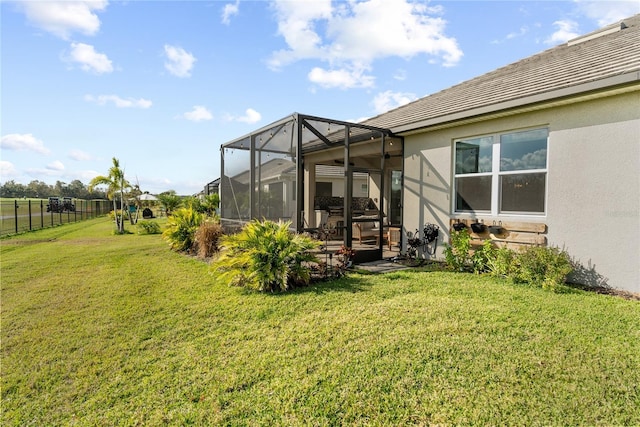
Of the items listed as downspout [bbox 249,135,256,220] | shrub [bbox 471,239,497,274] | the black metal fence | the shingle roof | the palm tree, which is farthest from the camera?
the palm tree

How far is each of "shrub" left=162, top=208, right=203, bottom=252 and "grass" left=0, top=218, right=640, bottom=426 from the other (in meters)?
4.51

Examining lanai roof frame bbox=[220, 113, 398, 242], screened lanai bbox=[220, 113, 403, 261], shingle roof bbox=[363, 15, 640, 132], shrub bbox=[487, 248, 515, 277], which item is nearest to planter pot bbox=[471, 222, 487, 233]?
shrub bbox=[487, 248, 515, 277]

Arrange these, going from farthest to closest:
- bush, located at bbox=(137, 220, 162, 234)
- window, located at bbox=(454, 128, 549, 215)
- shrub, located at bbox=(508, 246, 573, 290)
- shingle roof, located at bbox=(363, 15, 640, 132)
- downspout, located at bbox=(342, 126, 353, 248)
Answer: bush, located at bbox=(137, 220, 162, 234) < downspout, located at bbox=(342, 126, 353, 248) < window, located at bbox=(454, 128, 549, 215) < shingle roof, located at bbox=(363, 15, 640, 132) < shrub, located at bbox=(508, 246, 573, 290)

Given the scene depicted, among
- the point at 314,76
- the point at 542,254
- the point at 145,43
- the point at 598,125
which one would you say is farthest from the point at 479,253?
the point at 145,43

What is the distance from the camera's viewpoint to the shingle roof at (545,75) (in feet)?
16.5

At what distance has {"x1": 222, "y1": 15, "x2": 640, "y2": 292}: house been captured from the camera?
466 centimetres

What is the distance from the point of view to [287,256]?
209 inches

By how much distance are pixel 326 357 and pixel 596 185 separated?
5.01 m

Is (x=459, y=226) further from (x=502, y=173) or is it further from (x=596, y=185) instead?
(x=596, y=185)

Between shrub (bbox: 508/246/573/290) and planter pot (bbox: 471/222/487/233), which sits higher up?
planter pot (bbox: 471/222/487/233)

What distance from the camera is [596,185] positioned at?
191 inches

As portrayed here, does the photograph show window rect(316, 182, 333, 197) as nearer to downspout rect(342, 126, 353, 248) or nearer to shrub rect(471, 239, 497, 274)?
downspout rect(342, 126, 353, 248)

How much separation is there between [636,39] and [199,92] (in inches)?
439

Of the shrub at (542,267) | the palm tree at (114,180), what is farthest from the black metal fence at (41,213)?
the shrub at (542,267)
